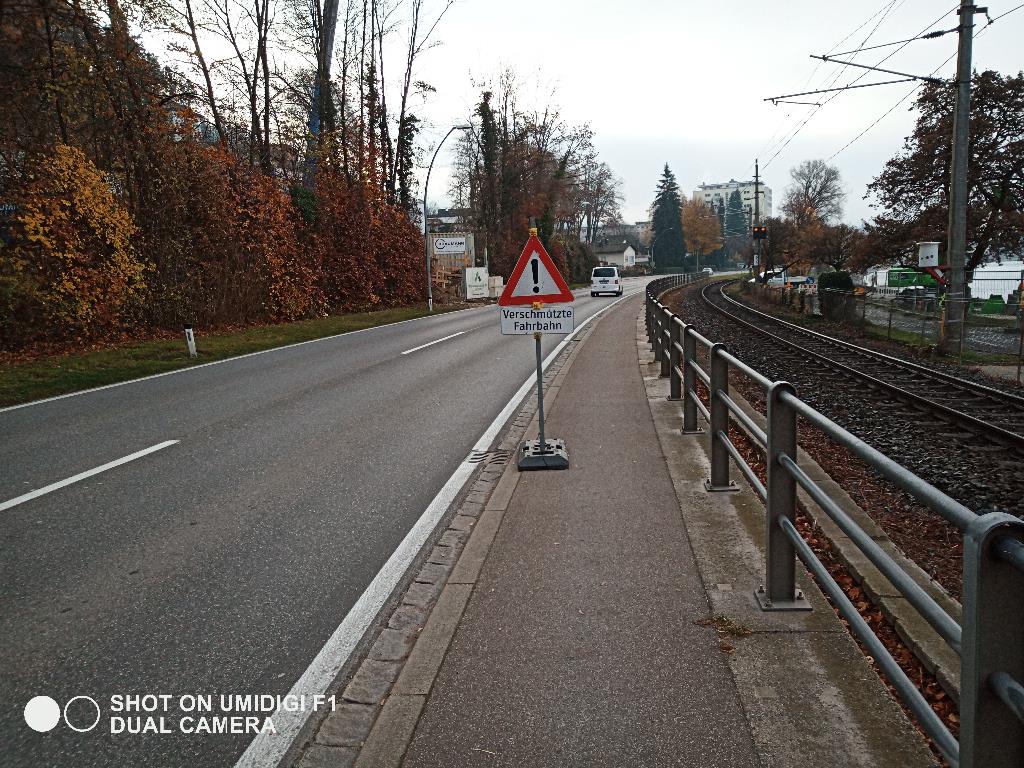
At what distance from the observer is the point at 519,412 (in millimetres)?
9469

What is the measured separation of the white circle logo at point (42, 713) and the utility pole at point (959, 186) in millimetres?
17430

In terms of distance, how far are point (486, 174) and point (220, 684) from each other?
53523 millimetres

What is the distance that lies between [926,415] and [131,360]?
1437cm

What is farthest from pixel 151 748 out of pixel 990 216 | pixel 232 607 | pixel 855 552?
pixel 990 216

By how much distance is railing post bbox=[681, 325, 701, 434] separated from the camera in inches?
288

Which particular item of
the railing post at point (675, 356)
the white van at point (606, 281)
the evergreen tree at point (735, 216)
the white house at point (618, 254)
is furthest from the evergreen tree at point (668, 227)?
the railing post at point (675, 356)

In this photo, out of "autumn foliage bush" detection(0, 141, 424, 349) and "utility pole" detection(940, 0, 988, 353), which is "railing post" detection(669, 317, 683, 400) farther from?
"autumn foliage bush" detection(0, 141, 424, 349)

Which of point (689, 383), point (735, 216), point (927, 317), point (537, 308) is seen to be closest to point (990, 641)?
point (537, 308)

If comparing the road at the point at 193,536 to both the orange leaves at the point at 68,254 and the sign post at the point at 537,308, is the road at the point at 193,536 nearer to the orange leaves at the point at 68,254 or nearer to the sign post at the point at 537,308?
the sign post at the point at 537,308

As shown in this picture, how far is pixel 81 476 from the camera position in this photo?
6.51 m

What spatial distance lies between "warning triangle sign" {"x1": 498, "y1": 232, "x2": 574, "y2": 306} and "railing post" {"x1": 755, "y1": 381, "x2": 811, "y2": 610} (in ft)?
10.6

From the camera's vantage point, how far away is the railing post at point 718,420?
5.42m

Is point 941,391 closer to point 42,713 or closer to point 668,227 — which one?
point 42,713

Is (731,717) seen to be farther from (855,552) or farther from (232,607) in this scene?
(232,607)
